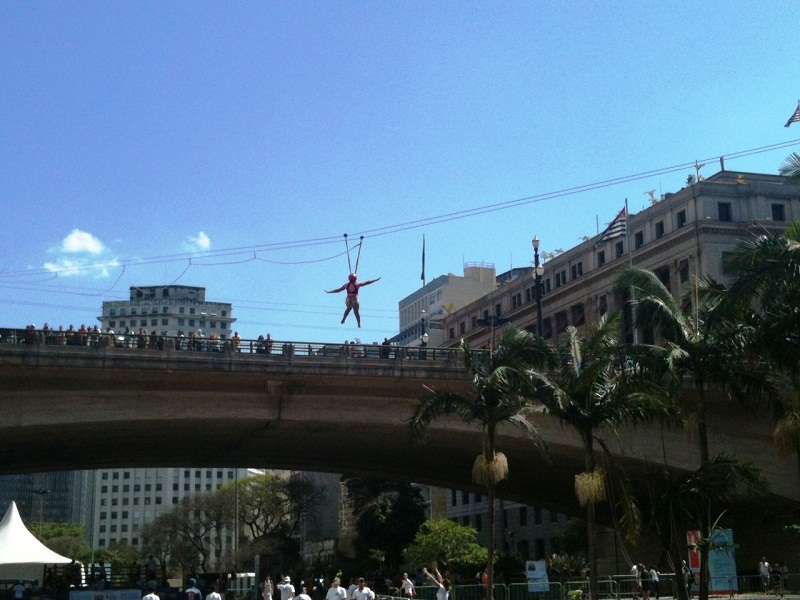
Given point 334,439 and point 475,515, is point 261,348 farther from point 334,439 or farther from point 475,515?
point 475,515

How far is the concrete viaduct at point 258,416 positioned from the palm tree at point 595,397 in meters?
5.93

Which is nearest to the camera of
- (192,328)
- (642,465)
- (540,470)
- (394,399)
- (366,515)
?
(394,399)

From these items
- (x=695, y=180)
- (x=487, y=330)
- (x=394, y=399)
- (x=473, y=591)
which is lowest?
(x=473, y=591)

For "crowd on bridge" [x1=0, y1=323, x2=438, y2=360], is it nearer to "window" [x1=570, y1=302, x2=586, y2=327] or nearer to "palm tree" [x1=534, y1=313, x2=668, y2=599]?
"palm tree" [x1=534, y1=313, x2=668, y2=599]

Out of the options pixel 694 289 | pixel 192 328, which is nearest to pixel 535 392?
pixel 694 289

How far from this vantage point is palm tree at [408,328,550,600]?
3139 cm

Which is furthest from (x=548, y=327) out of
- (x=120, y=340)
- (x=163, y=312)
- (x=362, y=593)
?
(x=163, y=312)

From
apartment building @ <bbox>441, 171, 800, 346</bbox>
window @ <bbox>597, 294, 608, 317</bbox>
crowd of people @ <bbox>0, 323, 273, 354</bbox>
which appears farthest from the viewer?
window @ <bbox>597, 294, 608, 317</bbox>

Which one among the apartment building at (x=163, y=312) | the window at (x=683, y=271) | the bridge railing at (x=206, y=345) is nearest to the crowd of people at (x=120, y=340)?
the bridge railing at (x=206, y=345)

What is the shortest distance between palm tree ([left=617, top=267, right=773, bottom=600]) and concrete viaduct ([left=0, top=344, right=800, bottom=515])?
408 centimetres

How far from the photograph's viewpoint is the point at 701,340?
34.5 m

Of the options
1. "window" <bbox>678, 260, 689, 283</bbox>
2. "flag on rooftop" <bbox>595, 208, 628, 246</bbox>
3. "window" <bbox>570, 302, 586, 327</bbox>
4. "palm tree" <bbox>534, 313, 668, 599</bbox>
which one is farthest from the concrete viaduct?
"window" <bbox>570, 302, 586, 327</bbox>

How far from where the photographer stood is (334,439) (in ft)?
167

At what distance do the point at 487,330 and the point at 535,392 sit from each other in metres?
59.0
